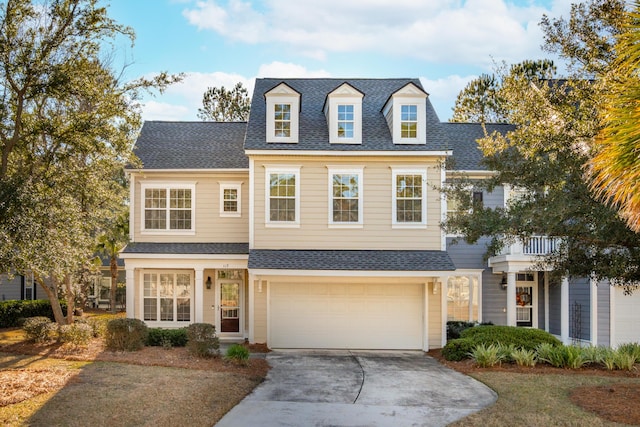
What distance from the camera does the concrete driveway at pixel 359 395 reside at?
1050 centimetres

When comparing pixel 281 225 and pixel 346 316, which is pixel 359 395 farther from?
pixel 281 225

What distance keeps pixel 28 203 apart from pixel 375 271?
9.87m

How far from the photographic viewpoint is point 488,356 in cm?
1498

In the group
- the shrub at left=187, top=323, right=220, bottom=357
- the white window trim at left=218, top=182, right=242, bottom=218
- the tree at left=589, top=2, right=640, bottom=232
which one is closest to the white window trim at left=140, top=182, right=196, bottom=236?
the white window trim at left=218, top=182, right=242, bottom=218

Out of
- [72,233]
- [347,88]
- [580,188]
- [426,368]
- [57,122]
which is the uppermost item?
[347,88]

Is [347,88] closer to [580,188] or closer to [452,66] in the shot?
[452,66]

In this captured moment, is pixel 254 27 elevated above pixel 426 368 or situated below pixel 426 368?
above

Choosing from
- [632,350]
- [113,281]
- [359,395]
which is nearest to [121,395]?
[359,395]

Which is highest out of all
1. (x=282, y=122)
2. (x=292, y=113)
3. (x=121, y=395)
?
(x=292, y=113)

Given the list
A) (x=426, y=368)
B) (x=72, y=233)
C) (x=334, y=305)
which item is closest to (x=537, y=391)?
(x=426, y=368)

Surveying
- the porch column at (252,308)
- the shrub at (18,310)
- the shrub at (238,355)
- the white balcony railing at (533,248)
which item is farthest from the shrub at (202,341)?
the shrub at (18,310)

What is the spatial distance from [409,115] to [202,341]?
964 cm

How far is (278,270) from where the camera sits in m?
17.7

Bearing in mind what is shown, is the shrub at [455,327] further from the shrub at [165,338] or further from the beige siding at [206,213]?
the shrub at [165,338]
